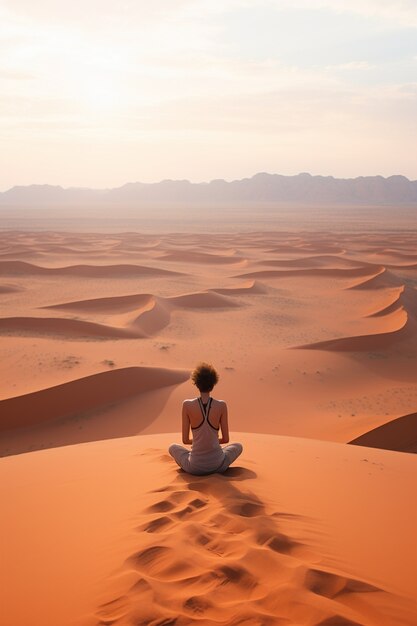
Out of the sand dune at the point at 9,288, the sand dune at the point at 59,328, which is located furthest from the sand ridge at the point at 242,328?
the sand dune at the point at 9,288

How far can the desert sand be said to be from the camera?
2521 millimetres

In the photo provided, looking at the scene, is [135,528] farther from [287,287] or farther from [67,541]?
[287,287]

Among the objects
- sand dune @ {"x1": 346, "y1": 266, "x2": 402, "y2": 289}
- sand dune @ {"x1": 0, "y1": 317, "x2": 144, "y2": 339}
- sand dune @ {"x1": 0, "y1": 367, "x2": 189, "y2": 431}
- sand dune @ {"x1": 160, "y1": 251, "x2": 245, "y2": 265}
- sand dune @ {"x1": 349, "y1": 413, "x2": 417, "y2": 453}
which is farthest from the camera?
sand dune @ {"x1": 160, "y1": 251, "x2": 245, "y2": 265}

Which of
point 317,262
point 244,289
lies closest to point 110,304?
point 244,289

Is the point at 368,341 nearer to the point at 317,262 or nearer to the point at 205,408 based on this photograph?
the point at 205,408

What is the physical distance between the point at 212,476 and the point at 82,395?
513 cm

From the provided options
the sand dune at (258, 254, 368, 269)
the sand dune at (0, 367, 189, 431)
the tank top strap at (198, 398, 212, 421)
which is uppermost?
the sand dune at (258, 254, 368, 269)

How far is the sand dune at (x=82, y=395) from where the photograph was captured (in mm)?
8062

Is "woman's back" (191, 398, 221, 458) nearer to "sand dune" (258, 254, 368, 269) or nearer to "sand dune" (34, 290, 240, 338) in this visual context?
"sand dune" (34, 290, 240, 338)

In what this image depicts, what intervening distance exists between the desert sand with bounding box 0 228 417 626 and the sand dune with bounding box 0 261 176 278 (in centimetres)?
308

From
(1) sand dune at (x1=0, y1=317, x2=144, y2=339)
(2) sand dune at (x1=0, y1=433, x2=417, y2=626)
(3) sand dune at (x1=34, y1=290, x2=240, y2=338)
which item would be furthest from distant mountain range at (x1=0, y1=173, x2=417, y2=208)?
(2) sand dune at (x1=0, y1=433, x2=417, y2=626)

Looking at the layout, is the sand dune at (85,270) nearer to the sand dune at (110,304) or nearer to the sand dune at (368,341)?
the sand dune at (110,304)

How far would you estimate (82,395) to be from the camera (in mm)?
8570

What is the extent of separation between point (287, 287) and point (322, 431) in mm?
14198
